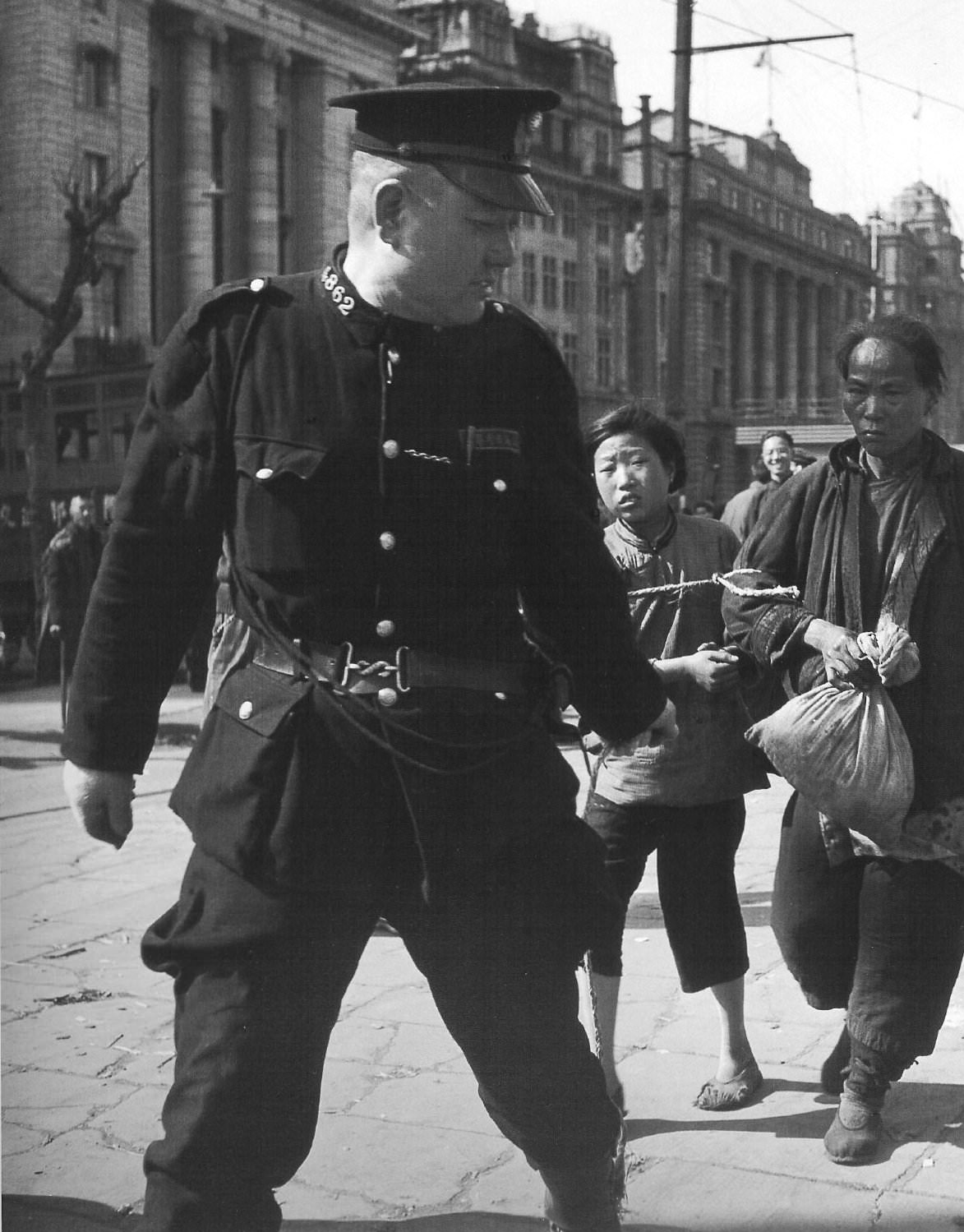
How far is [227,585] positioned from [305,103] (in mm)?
48714

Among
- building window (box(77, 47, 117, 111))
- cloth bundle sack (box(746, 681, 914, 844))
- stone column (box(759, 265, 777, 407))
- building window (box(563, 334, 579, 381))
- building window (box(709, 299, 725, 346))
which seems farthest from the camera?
stone column (box(759, 265, 777, 407))

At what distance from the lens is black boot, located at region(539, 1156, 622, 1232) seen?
2646 mm

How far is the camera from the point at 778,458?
37.4 ft

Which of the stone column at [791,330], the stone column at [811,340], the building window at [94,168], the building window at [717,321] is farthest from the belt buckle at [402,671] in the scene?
the stone column at [811,340]

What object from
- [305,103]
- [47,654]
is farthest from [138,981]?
[305,103]

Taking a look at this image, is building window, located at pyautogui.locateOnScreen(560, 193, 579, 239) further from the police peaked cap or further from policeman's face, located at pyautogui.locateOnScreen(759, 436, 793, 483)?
the police peaked cap

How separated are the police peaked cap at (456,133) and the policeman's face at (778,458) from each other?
893 cm

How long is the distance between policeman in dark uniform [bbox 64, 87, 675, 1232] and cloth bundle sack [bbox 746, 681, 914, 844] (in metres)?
1.07

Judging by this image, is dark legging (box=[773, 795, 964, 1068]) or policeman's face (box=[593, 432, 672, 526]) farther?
policeman's face (box=[593, 432, 672, 526])

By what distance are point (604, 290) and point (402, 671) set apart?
2284 inches

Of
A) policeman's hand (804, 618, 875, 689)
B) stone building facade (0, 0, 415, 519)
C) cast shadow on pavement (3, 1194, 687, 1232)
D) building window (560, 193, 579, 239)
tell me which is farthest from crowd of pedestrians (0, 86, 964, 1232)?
building window (560, 193, 579, 239)

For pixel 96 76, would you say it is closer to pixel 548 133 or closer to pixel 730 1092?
pixel 548 133

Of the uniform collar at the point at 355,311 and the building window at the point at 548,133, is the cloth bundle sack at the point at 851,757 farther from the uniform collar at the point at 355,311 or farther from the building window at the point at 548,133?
the building window at the point at 548,133

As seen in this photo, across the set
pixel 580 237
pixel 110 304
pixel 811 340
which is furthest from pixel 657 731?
pixel 811 340
